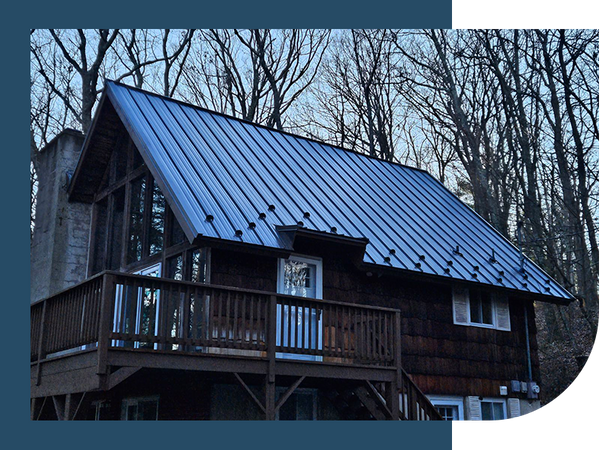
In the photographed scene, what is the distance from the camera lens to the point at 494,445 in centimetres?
1023

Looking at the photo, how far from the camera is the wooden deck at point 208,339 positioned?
332 inches

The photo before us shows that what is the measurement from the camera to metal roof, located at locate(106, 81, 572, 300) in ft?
35.3

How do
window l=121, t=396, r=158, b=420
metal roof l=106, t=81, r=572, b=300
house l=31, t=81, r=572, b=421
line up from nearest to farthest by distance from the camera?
1. house l=31, t=81, r=572, b=421
2. window l=121, t=396, r=158, b=420
3. metal roof l=106, t=81, r=572, b=300

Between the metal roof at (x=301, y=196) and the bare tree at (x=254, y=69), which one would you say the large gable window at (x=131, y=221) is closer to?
the metal roof at (x=301, y=196)

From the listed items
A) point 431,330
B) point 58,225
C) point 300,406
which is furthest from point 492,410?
point 58,225

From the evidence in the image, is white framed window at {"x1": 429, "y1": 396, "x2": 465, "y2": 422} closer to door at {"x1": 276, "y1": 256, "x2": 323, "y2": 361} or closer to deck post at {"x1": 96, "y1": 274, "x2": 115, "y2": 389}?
door at {"x1": 276, "y1": 256, "x2": 323, "y2": 361}

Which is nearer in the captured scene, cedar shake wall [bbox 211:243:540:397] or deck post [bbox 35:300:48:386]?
deck post [bbox 35:300:48:386]

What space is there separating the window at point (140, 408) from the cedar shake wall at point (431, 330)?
7.17 ft

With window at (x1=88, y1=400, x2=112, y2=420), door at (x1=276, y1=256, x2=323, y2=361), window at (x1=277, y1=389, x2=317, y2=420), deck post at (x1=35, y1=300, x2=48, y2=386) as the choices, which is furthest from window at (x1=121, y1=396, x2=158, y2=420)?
door at (x1=276, y1=256, x2=323, y2=361)

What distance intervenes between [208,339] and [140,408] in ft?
8.63

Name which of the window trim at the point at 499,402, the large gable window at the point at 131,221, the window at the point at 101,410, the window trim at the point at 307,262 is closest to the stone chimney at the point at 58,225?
the large gable window at the point at 131,221

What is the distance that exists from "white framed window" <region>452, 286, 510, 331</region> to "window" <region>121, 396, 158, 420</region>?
18.8ft
